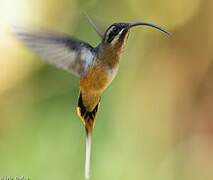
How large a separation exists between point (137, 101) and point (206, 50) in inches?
26.0

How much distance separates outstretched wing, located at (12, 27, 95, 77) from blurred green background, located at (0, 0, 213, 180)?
3.39 ft

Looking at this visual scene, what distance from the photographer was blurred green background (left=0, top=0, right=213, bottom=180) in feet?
7.08

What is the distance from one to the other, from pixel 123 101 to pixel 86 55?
1.46 m

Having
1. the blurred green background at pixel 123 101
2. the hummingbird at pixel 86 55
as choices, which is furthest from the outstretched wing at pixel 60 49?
the blurred green background at pixel 123 101

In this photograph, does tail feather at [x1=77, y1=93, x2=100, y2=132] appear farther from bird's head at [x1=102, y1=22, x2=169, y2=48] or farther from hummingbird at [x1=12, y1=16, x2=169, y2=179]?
bird's head at [x1=102, y1=22, x2=169, y2=48]

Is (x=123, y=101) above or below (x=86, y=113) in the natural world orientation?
below

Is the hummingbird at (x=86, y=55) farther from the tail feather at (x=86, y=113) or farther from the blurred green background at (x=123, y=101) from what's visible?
the blurred green background at (x=123, y=101)

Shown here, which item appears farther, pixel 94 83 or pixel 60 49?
pixel 94 83

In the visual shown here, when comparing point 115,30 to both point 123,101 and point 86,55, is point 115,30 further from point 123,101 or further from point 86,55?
point 123,101

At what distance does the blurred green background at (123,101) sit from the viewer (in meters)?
2.16

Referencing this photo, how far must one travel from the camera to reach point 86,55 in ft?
3.53

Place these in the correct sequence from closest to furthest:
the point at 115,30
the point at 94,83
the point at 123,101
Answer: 1. the point at 115,30
2. the point at 94,83
3. the point at 123,101

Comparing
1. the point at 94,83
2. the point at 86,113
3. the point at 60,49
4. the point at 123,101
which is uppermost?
the point at 60,49

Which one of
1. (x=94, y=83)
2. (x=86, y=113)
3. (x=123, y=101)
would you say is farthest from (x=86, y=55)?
(x=123, y=101)
